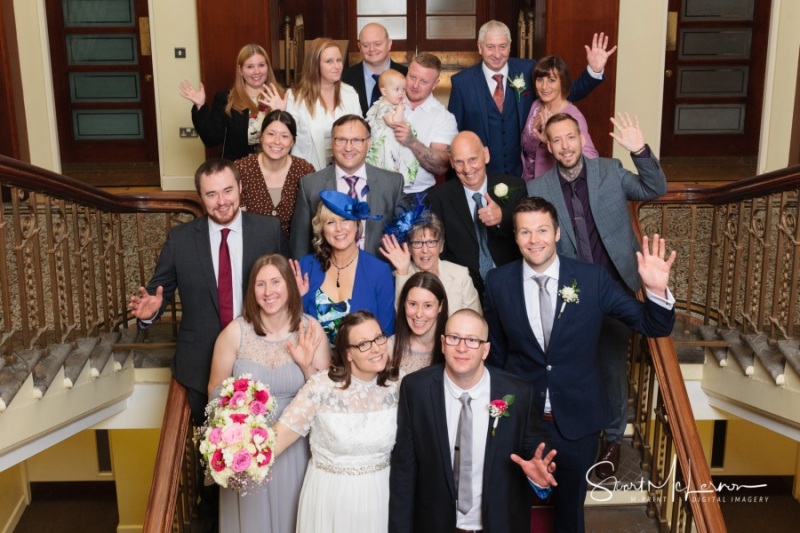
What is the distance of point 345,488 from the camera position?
12.3 ft

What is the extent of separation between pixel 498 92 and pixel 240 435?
8.51ft

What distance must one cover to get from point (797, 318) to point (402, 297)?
8.47 ft

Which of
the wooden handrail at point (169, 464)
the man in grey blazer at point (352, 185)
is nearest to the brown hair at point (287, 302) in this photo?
the man in grey blazer at point (352, 185)

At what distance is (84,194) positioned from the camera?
4.73m

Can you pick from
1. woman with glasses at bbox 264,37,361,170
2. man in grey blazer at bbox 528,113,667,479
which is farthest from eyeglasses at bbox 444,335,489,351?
woman with glasses at bbox 264,37,361,170

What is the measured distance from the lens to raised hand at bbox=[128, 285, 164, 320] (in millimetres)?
4137

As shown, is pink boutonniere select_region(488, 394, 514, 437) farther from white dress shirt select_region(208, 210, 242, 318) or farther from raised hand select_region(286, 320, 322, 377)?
white dress shirt select_region(208, 210, 242, 318)

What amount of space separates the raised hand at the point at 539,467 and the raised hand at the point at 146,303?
1751mm

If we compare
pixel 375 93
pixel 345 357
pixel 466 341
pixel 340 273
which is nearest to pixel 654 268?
pixel 466 341

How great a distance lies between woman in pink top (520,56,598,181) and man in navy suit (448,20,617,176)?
0.18 meters

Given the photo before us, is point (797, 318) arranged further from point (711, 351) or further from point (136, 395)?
point (136, 395)

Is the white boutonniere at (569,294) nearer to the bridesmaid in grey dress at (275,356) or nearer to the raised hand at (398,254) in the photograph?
the raised hand at (398,254)

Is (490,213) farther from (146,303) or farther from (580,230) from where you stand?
(146,303)

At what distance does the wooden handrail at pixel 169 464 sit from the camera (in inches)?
161
